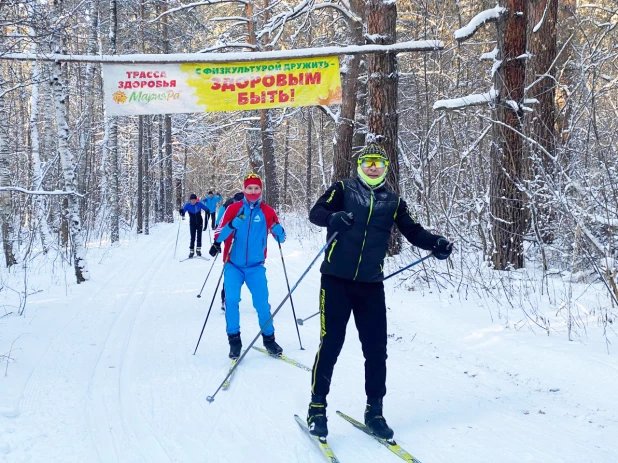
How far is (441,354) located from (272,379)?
1.87 metres

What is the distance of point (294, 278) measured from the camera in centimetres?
→ 1052

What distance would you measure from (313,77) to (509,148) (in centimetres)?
324

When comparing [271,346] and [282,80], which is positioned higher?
[282,80]

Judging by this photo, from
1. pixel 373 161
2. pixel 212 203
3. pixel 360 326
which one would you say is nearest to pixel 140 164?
pixel 212 203

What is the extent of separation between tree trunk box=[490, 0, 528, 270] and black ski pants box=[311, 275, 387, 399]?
183 inches

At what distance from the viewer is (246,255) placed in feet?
19.0

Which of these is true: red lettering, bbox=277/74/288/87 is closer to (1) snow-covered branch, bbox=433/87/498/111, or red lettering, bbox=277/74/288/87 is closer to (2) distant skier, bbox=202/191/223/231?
(1) snow-covered branch, bbox=433/87/498/111

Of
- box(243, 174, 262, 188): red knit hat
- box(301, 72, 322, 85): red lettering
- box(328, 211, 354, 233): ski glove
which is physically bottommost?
box(328, 211, 354, 233): ski glove

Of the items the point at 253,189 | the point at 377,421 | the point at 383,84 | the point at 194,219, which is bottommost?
the point at 377,421

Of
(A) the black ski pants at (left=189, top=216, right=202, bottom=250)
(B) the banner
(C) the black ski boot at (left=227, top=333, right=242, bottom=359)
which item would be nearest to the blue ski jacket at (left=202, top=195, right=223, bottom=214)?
(A) the black ski pants at (left=189, top=216, right=202, bottom=250)

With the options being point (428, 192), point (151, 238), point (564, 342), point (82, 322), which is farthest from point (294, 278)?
point (151, 238)

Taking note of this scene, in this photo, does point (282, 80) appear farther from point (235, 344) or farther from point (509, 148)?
point (235, 344)

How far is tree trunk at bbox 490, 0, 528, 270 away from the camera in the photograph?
25.7ft

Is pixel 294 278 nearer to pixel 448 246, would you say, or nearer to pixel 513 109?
pixel 513 109
